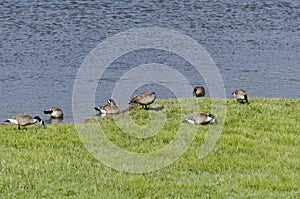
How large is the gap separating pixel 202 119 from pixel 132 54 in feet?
52.5

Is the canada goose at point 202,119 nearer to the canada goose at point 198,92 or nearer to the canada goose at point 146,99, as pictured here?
the canada goose at point 146,99

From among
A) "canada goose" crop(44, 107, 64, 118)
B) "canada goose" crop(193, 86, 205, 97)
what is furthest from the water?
"canada goose" crop(193, 86, 205, 97)

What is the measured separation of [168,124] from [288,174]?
466cm

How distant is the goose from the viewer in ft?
51.1

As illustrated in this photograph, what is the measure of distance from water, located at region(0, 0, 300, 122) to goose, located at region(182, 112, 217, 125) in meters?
A: 6.43

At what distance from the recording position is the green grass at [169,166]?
10.5 metres

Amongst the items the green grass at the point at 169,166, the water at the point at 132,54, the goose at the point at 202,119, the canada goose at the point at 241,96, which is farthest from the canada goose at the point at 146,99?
the water at the point at 132,54

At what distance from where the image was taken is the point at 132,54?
103 feet

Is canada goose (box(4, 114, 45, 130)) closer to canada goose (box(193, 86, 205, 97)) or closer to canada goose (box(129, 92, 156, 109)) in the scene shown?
canada goose (box(129, 92, 156, 109))

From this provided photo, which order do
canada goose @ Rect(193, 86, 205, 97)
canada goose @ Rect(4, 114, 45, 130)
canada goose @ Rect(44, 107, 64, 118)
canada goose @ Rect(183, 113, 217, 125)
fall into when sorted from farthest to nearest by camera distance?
canada goose @ Rect(193, 86, 205, 97) → canada goose @ Rect(44, 107, 64, 118) → canada goose @ Rect(4, 114, 45, 130) → canada goose @ Rect(183, 113, 217, 125)

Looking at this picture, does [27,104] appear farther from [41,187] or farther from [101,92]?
[41,187]

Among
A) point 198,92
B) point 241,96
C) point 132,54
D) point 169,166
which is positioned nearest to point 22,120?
point 169,166

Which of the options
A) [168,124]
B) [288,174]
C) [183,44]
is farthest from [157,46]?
[288,174]

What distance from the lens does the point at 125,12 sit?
41094mm
